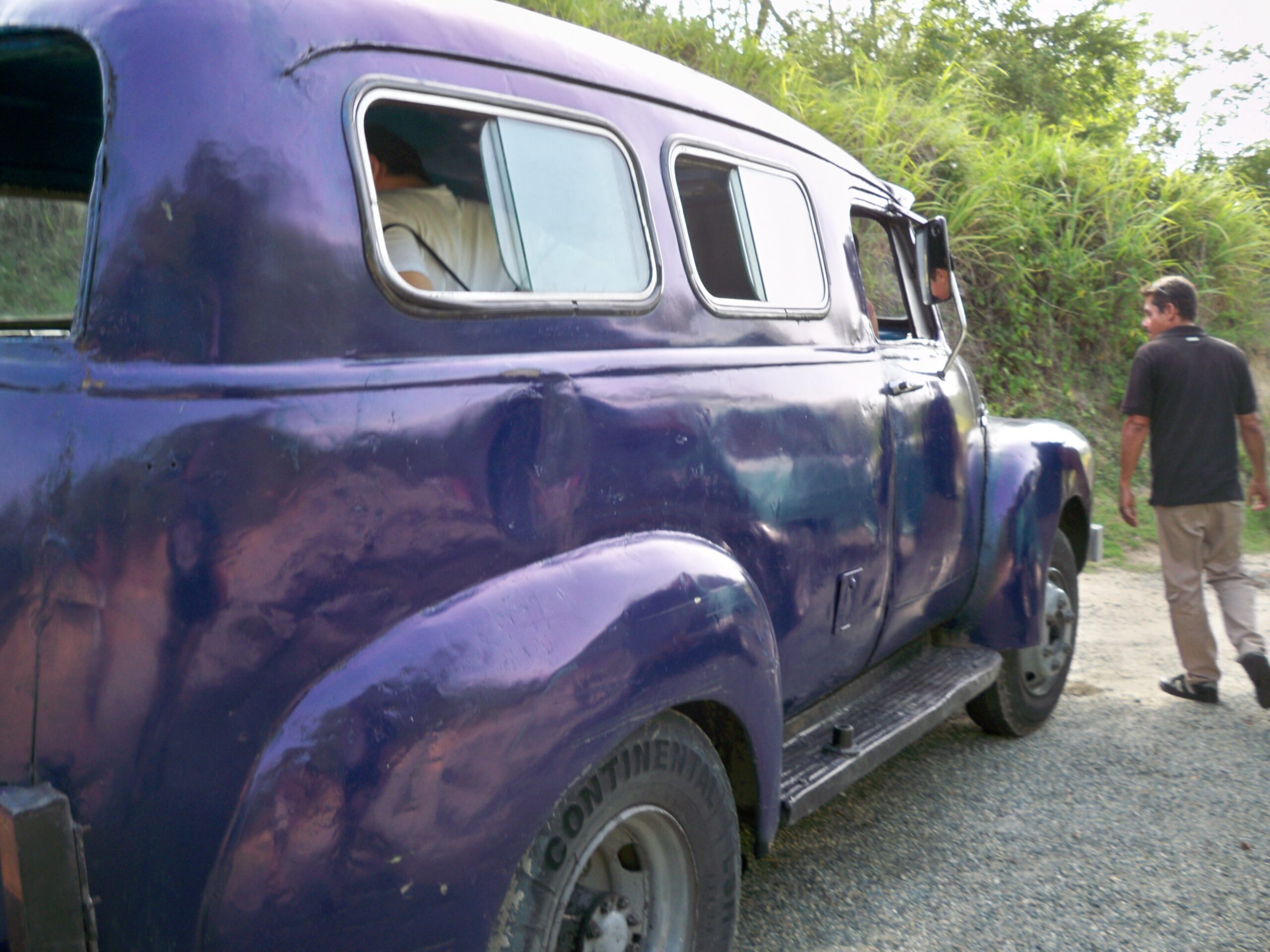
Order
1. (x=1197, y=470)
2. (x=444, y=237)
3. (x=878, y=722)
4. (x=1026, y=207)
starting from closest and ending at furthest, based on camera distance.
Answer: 1. (x=444, y=237)
2. (x=878, y=722)
3. (x=1197, y=470)
4. (x=1026, y=207)

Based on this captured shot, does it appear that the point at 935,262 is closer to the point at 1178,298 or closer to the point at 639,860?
the point at 1178,298

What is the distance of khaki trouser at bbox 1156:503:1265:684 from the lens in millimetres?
4879

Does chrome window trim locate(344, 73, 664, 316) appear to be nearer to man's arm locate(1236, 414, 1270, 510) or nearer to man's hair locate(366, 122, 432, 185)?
man's hair locate(366, 122, 432, 185)

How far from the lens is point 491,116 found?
1977 millimetres

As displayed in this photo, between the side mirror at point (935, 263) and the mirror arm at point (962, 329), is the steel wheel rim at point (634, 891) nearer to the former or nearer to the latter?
the mirror arm at point (962, 329)

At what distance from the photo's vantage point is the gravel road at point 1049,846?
2924 millimetres

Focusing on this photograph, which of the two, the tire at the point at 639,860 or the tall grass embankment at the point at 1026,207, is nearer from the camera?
the tire at the point at 639,860

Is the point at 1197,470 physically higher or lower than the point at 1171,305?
lower

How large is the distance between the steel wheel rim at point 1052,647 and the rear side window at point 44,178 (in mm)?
3546

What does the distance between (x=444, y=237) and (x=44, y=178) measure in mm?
1311

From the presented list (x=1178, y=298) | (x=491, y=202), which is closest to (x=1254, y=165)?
(x=1178, y=298)

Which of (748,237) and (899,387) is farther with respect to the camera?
(899,387)

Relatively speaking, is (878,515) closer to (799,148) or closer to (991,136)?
(799,148)

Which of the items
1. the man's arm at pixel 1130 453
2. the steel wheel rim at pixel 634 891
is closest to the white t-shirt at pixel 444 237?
the steel wheel rim at pixel 634 891
